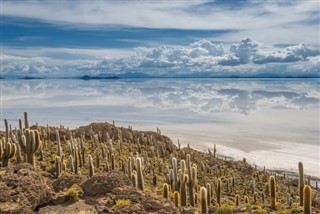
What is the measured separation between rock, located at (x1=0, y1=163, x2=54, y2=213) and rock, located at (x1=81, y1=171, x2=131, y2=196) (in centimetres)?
164

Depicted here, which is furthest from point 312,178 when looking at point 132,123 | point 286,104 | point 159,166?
point 286,104

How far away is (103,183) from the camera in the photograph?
Result: 16.3 metres

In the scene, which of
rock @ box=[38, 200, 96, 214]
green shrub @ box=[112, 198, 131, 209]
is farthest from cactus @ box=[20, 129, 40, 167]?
green shrub @ box=[112, 198, 131, 209]

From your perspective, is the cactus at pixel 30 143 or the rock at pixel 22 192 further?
the cactus at pixel 30 143

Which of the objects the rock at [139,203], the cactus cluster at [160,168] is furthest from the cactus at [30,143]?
the rock at [139,203]

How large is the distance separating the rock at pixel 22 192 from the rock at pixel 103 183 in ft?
5.37

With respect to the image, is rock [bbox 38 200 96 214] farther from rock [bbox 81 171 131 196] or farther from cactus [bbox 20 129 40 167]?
cactus [bbox 20 129 40 167]

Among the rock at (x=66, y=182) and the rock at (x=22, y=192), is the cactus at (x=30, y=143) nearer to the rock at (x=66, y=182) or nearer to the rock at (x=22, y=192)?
the rock at (x=66, y=182)

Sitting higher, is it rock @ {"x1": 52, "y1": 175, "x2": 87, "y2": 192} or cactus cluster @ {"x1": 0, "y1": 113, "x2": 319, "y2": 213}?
rock @ {"x1": 52, "y1": 175, "x2": 87, "y2": 192}

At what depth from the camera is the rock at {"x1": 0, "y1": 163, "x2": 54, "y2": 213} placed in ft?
44.8

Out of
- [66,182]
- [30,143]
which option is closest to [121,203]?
[66,182]

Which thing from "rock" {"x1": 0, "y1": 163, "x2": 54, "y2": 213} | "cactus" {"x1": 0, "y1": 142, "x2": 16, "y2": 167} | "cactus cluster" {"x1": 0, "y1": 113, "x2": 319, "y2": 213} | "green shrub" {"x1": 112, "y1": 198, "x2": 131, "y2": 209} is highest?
"rock" {"x1": 0, "y1": 163, "x2": 54, "y2": 213}

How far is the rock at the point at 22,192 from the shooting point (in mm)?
13665

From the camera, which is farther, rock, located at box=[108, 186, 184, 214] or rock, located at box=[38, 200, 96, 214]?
rock, located at box=[38, 200, 96, 214]
